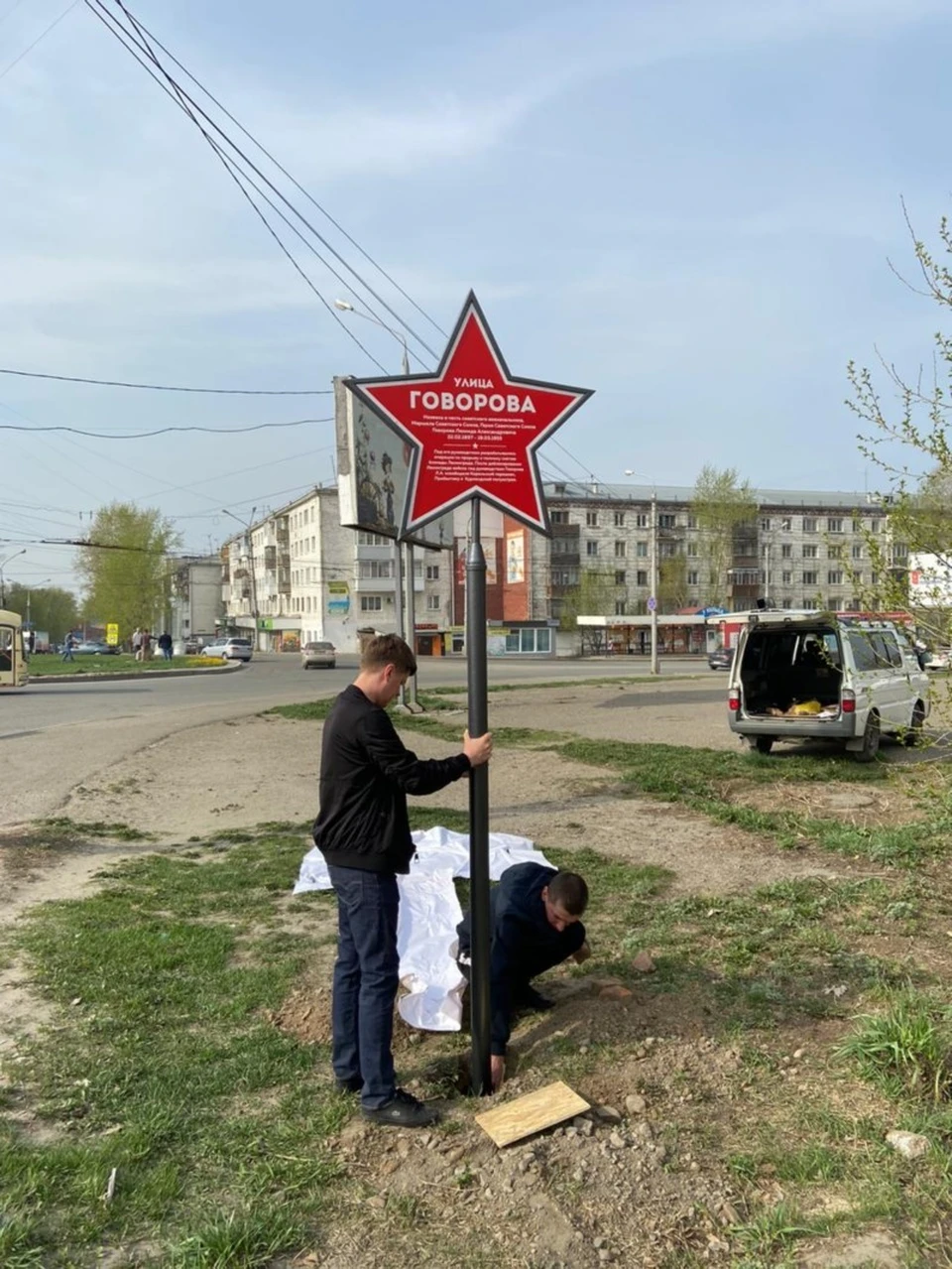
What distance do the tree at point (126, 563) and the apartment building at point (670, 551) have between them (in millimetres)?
29867

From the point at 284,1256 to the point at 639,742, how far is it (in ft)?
41.2

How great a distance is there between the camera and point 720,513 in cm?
8088

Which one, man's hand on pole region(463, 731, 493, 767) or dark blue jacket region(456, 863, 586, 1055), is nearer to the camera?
man's hand on pole region(463, 731, 493, 767)

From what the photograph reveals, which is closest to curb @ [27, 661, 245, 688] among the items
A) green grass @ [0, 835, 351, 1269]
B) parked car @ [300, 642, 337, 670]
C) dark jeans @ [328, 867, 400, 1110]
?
parked car @ [300, 642, 337, 670]

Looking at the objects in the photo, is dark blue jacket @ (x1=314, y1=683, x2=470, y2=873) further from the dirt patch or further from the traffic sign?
the dirt patch

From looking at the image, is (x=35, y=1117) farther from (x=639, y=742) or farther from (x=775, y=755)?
(x=639, y=742)

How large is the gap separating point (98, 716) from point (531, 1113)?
18.5 metres

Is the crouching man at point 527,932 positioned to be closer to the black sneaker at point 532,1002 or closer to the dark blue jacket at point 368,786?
the black sneaker at point 532,1002

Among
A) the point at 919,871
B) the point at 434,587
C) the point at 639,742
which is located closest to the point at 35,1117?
the point at 919,871

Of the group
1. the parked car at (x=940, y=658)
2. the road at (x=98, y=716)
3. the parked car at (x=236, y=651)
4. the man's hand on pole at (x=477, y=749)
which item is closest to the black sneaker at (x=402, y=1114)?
the man's hand on pole at (x=477, y=749)

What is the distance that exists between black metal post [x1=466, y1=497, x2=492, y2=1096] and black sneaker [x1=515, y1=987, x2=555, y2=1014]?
637 millimetres

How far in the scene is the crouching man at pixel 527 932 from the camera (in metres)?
4.03

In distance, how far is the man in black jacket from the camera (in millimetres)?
3514

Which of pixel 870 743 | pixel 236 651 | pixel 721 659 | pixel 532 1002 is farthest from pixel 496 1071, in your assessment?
pixel 236 651
